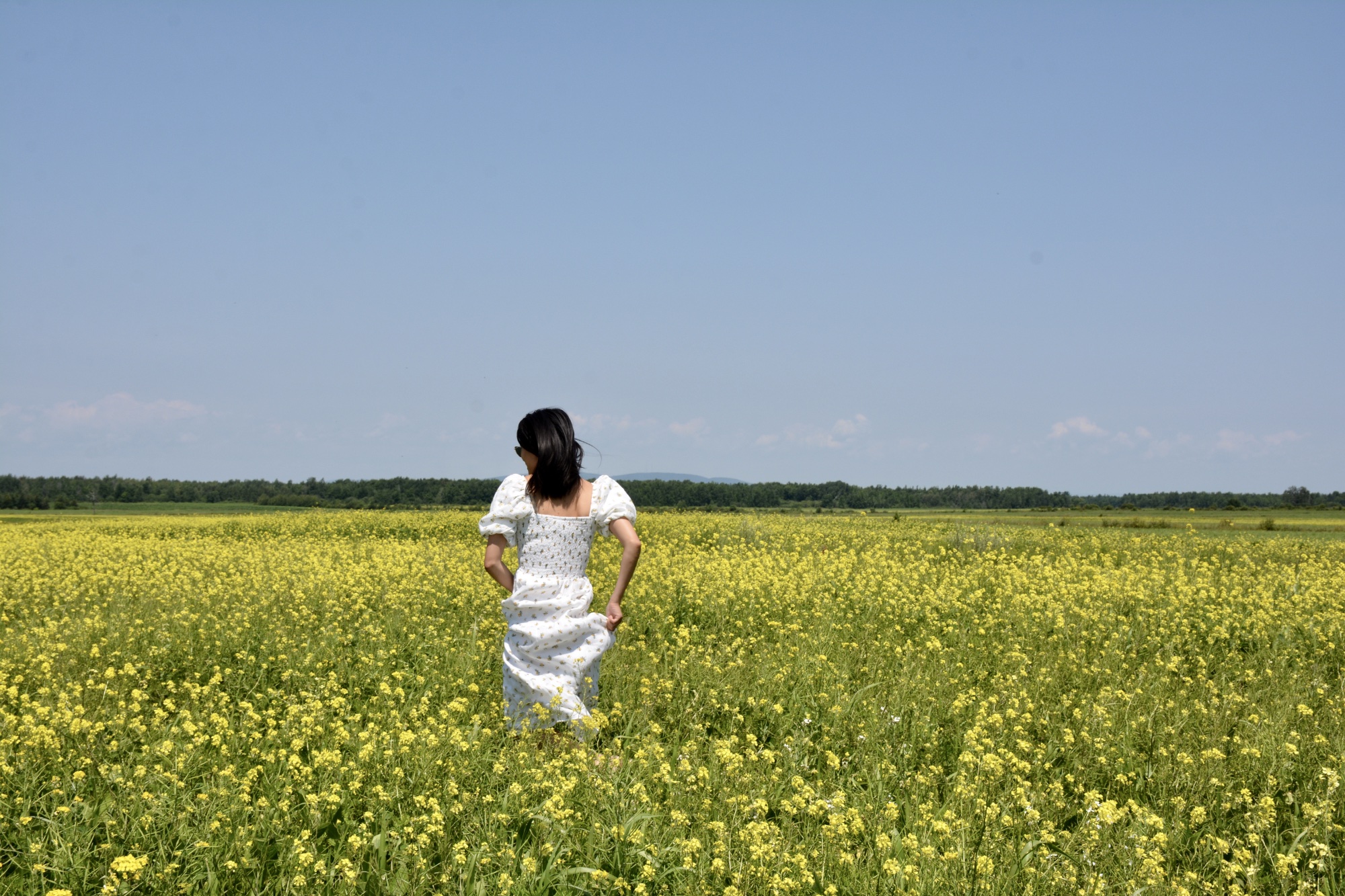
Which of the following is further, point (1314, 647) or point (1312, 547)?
point (1312, 547)

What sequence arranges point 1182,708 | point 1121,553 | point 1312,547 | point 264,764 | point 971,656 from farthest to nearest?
point 1312,547 → point 1121,553 → point 971,656 → point 1182,708 → point 264,764

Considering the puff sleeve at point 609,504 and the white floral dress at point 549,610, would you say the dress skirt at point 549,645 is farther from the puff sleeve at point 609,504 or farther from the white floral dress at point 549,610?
the puff sleeve at point 609,504

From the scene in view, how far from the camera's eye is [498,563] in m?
5.14

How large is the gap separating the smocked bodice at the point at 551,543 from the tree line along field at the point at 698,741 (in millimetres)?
994

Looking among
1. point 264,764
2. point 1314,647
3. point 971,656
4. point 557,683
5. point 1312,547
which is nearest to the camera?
point 264,764

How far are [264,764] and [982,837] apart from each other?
13.0 ft

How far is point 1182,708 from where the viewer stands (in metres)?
5.95

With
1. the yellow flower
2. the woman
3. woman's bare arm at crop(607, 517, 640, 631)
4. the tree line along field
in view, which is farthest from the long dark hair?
the yellow flower

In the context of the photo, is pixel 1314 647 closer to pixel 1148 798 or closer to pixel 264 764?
pixel 1148 798

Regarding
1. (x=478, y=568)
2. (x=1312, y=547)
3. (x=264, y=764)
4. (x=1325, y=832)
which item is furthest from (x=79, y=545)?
(x=1312, y=547)

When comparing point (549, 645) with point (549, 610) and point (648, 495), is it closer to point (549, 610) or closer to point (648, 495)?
point (549, 610)

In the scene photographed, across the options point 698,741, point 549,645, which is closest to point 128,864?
point 549,645

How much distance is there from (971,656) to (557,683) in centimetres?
416

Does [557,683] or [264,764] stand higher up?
[557,683]
